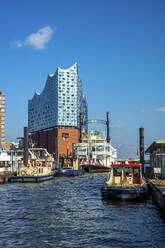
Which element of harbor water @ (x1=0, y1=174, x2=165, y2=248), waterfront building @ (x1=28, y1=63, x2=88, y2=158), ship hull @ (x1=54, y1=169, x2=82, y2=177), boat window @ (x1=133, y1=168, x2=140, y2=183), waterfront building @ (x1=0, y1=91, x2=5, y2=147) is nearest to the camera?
harbor water @ (x1=0, y1=174, x2=165, y2=248)

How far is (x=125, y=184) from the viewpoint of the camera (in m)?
33.3

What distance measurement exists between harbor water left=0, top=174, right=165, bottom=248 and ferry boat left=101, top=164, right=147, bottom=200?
0.88 m

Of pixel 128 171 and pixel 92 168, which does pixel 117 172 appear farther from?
pixel 92 168

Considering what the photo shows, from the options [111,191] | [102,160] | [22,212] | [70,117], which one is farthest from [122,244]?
[70,117]

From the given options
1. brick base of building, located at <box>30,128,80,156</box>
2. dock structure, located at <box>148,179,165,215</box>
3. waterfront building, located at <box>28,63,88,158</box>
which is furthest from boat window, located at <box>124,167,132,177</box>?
waterfront building, located at <box>28,63,88,158</box>

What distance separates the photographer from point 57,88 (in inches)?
7111

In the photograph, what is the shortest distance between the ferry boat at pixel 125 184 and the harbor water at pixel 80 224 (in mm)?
877

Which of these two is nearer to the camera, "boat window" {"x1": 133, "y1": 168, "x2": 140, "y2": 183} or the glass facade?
"boat window" {"x1": 133, "y1": 168, "x2": 140, "y2": 183}

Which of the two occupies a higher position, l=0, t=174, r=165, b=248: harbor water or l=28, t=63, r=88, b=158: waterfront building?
l=28, t=63, r=88, b=158: waterfront building

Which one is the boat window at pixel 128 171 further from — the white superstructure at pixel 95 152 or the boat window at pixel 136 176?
the white superstructure at pixel 95 152

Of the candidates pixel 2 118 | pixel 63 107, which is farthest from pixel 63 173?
pixel 63 107

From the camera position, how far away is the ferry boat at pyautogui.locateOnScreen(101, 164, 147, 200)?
104 ft

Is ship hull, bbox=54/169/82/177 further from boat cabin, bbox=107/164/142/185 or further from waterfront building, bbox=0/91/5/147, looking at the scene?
waterfront building, bbox=0/91/5/147

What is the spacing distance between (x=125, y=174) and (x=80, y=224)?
46.7 ft
